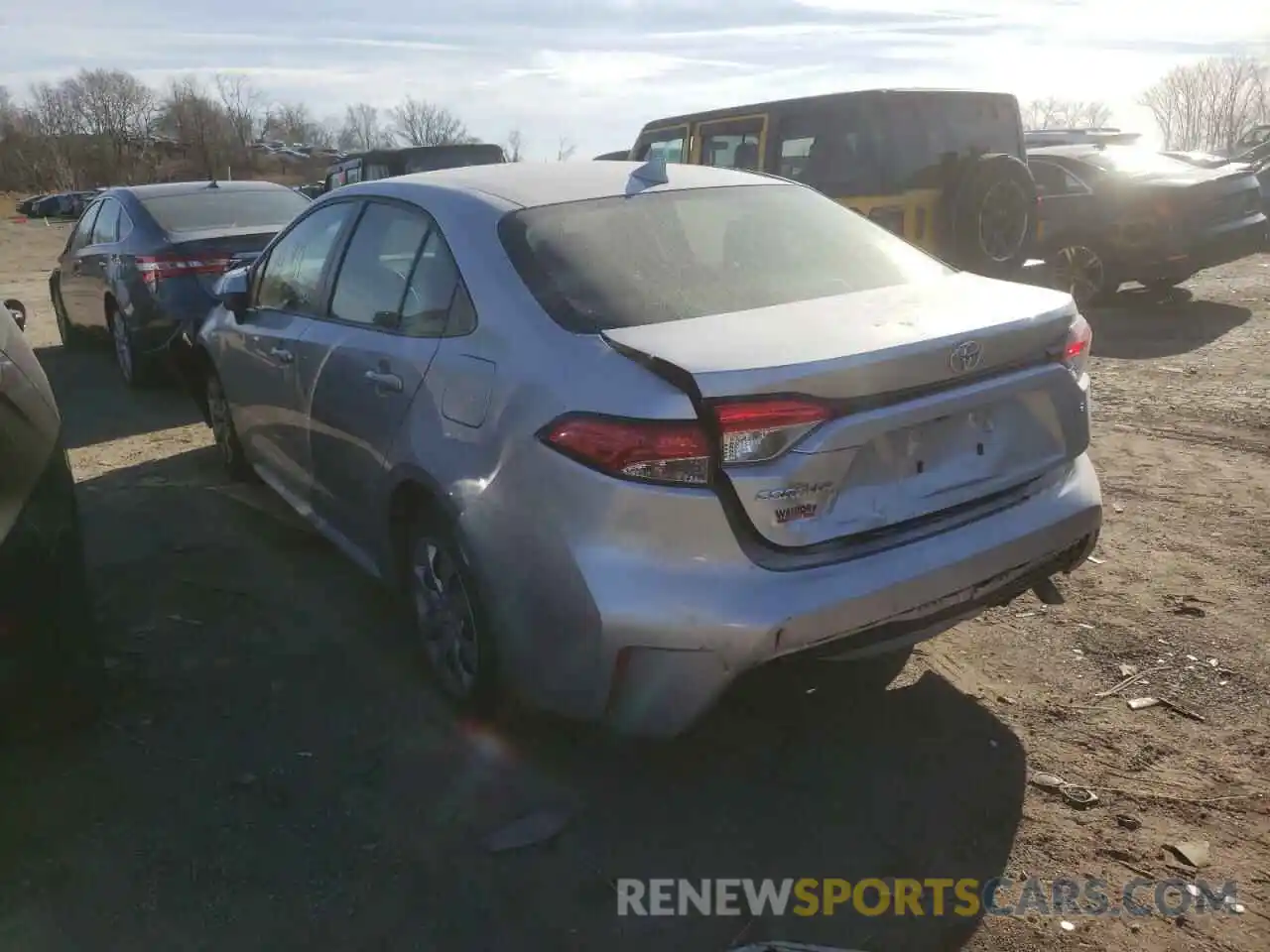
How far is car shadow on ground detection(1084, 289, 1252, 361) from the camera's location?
8.23 m

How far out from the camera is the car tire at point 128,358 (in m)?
8.04

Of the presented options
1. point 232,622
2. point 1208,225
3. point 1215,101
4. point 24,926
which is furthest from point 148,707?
point 1215,101

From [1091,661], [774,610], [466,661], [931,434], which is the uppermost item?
[931,434]

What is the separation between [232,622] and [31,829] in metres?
1.28

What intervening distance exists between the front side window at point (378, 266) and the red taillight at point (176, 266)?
13.5 feet

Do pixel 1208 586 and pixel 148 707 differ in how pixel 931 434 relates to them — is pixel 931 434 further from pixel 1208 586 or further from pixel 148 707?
pixel 148 707

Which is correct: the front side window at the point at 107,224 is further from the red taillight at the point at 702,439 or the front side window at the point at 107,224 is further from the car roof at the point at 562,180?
the red taillight at the point at 702,439

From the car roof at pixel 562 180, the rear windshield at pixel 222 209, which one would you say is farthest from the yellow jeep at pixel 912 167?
the car roof at pixel 562 180

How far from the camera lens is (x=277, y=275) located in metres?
4.58

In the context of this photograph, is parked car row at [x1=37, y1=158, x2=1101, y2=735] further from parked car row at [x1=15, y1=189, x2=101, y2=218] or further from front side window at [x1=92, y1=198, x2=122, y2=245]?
parked car row at [x1=15, y1=189, x2=101, y2=218]

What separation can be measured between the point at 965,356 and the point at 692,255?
928 mm

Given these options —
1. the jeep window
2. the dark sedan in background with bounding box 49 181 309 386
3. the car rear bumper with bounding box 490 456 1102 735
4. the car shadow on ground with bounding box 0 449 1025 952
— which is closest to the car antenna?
the car rear bumper with bounding box 490 456 1102 735

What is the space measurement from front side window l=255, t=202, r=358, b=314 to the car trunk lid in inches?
73.0
